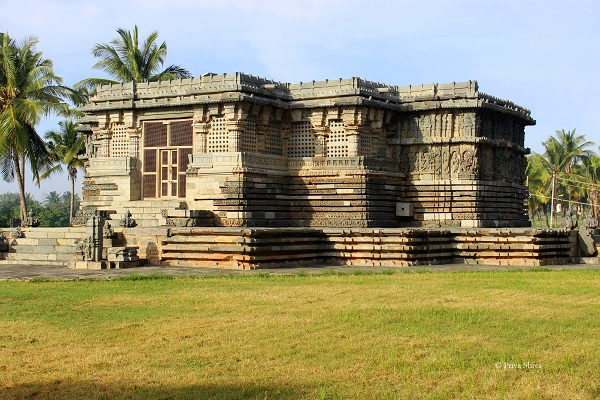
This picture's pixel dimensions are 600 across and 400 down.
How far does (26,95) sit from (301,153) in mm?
20048

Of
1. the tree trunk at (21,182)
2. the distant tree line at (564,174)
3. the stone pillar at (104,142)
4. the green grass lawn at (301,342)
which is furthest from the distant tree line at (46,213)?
the distant tree line at (564,174)

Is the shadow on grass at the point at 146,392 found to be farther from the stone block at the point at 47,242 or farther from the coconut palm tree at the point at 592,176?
the coconut palm tree at the point at 592,176

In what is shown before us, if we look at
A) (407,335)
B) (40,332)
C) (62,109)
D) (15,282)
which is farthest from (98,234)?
(62,109)

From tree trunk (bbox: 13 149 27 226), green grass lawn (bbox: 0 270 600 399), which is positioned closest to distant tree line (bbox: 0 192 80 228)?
tree trunk (bbox: 13 149 27 226)

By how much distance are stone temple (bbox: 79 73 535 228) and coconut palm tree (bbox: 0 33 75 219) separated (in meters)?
10.8

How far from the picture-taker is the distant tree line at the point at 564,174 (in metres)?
70.1

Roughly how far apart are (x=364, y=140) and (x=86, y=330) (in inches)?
726

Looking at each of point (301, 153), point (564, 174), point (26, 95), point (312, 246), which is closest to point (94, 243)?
point (312, 246)

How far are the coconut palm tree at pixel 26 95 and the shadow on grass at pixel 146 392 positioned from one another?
32.5 metres

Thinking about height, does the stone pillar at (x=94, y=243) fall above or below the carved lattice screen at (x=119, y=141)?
below

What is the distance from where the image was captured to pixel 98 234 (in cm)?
2103

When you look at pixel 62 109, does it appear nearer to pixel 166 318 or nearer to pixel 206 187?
pixel 206 187

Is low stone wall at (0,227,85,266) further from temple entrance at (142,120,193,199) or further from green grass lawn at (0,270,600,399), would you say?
green grass lawn at (0,270,600,399)

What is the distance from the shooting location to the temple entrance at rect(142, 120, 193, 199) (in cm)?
2777
